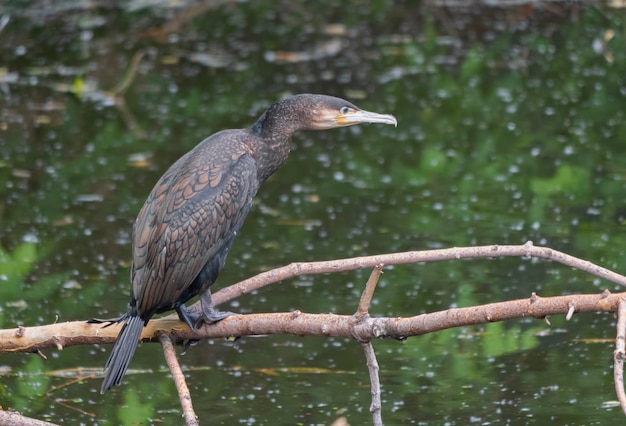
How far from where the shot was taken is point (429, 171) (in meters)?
7.66

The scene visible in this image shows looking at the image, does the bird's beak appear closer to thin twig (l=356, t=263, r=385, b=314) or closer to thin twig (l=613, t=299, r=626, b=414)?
thin twig (l=356, t=263, r=385, b=314)

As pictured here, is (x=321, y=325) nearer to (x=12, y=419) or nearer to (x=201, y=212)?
(x=201, y=212)

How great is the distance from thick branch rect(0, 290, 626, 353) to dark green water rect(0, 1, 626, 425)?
89 centimetres

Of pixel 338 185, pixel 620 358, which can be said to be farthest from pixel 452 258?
pixel 338 185

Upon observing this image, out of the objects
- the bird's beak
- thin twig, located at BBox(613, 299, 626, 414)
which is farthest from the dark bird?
thin twig, located at BBox(613, 299, 626, 414)

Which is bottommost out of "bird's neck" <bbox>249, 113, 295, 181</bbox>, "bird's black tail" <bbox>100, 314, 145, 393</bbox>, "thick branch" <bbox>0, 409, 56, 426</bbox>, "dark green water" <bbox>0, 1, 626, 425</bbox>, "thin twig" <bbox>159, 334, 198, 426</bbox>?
"dark green water" <bbox>0, 1, 626, 425</bbox>

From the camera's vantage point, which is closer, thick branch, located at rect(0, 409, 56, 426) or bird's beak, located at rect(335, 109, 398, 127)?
thick branch, located at rect(0, 409, 56, 426)

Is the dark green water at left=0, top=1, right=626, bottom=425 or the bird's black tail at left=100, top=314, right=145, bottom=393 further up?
the bird's black tail at left=100, top=314, right=145, bottom=393

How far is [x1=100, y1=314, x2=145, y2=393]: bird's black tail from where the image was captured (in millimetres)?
3721

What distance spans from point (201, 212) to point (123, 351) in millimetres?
565

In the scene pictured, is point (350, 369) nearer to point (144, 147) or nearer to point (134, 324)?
point (134, 324)

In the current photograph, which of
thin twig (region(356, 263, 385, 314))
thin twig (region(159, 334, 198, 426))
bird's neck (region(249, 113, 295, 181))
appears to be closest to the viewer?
thin twig (region(159, 334, 198, 426))

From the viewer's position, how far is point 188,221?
396 cm

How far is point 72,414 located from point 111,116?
4.40 m
